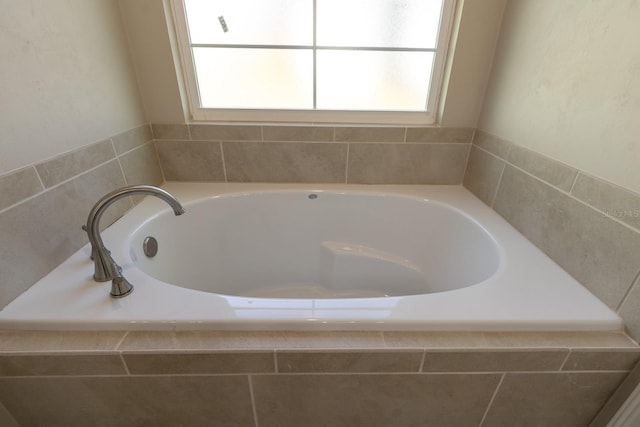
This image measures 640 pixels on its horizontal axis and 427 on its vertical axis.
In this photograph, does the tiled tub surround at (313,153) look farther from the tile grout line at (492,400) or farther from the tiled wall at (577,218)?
the tile grout line at (492,400)

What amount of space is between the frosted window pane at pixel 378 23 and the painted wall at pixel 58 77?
782 millimetres

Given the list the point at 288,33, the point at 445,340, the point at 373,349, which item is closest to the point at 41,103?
the point at 288,33

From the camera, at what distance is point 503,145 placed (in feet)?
3.51

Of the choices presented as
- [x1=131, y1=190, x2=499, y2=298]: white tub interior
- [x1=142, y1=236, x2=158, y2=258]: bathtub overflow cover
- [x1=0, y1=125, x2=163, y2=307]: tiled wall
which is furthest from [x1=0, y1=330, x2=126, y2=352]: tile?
A: [x1=131, y1=190, x2=499, y2=298]: white tub interior

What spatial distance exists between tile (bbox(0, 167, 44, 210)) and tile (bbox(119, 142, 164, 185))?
0.35 m

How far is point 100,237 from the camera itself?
670 millimetres

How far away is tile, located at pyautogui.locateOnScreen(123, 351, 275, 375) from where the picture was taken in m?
0.58

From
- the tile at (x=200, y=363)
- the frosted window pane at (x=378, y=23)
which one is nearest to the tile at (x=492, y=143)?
the frosted window pane at (x=378, y=23)

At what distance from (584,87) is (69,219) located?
147 centimetres

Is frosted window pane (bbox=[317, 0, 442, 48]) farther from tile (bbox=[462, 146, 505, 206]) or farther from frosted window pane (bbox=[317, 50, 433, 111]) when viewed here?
tile (bbox=[462, 146, 505, 206])

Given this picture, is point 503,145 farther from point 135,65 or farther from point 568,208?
point 135,65

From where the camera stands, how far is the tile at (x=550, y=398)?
629 millimetres

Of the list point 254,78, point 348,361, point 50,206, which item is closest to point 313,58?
point 254,78

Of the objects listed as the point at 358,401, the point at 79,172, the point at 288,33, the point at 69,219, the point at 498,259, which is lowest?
the point at 358,401
